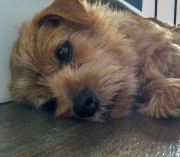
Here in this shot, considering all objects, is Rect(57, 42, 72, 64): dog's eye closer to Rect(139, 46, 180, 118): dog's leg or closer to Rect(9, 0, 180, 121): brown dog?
Rect(9, 0, 180, 121): brown dog

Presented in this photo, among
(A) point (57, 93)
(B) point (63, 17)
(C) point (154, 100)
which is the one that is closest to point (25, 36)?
(B) point (63, 17)

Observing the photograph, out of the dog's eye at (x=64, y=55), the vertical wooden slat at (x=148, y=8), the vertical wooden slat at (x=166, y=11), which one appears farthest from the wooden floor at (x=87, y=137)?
the vertical wooden slat at (x=166, y=11)

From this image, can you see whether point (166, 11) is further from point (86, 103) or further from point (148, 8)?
point (86, 103)

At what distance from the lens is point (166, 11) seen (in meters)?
4.74

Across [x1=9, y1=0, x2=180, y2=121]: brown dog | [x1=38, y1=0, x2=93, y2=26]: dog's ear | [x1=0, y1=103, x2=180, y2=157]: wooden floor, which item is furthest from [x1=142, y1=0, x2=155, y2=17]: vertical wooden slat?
[x1=0, y1=103, x2=180, y2=157]: wooden floor

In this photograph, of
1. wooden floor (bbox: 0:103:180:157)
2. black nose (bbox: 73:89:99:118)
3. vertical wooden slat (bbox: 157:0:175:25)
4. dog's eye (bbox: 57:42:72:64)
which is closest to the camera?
wooden floor (bbox: 0:103:180:157)

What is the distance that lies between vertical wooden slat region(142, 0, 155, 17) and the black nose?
3.10 m

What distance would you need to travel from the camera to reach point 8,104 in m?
1.65

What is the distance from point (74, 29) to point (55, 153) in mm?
763

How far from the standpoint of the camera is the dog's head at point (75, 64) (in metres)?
1.18

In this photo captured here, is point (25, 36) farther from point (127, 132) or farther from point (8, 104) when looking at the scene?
point (127, 132)

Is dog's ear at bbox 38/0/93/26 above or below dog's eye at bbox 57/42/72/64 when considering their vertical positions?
above

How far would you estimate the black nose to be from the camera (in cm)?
113

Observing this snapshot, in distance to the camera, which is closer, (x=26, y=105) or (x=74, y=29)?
(x=74, y=29)
